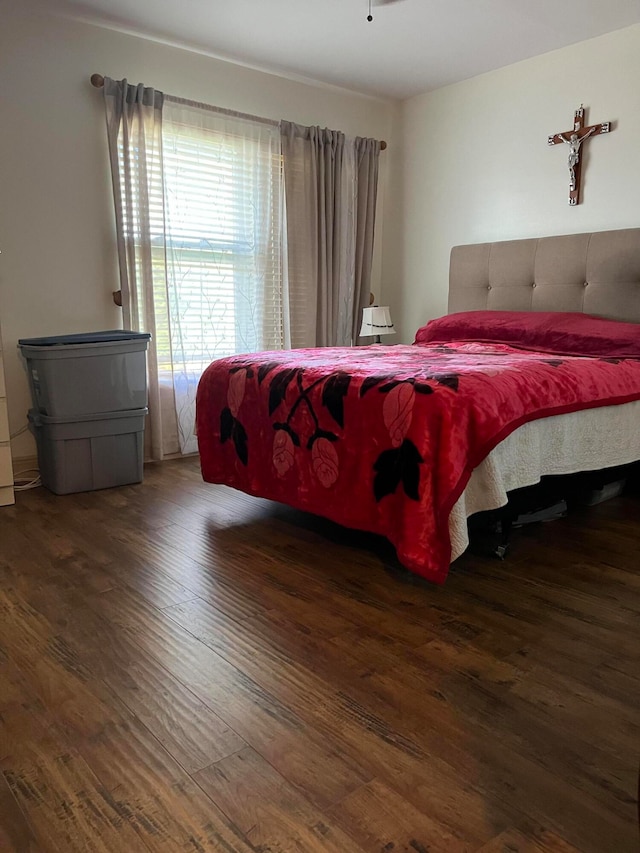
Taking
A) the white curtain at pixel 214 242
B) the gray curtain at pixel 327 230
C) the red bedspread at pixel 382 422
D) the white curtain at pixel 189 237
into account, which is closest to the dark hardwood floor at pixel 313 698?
the red bedspread at pixel 382 422

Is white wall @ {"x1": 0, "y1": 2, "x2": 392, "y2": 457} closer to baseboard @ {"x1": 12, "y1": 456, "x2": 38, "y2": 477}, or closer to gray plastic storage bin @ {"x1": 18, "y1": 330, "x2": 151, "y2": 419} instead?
baseboard @ {"x1": 12, "y1": 456, "x2": 38, "y2": 477}

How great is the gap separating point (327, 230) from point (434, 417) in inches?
108

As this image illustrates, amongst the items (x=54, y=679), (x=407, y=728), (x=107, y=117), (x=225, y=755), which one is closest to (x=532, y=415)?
(x=407, y=728)

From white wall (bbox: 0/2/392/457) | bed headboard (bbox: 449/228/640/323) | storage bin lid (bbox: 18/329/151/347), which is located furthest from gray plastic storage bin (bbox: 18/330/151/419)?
bed headboard (bbox: 449/228/640/323)

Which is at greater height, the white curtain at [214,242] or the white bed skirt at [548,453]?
the white curtain at [214,242]

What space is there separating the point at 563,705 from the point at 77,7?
12.1 ft

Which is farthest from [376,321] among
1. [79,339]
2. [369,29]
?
[79,339]

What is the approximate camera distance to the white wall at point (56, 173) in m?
3.18

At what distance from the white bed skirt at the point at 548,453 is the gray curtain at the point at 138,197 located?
7.40 ft

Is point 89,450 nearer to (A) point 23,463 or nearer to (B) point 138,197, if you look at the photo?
(A) point 23,463

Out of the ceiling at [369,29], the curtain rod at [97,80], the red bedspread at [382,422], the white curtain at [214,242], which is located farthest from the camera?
the white curtain at [214,242]

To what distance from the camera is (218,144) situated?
382 centimetres

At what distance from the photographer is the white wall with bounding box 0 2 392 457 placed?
318 centimetres

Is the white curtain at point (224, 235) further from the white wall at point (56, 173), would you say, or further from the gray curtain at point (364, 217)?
the white wall at point (56, 173)
